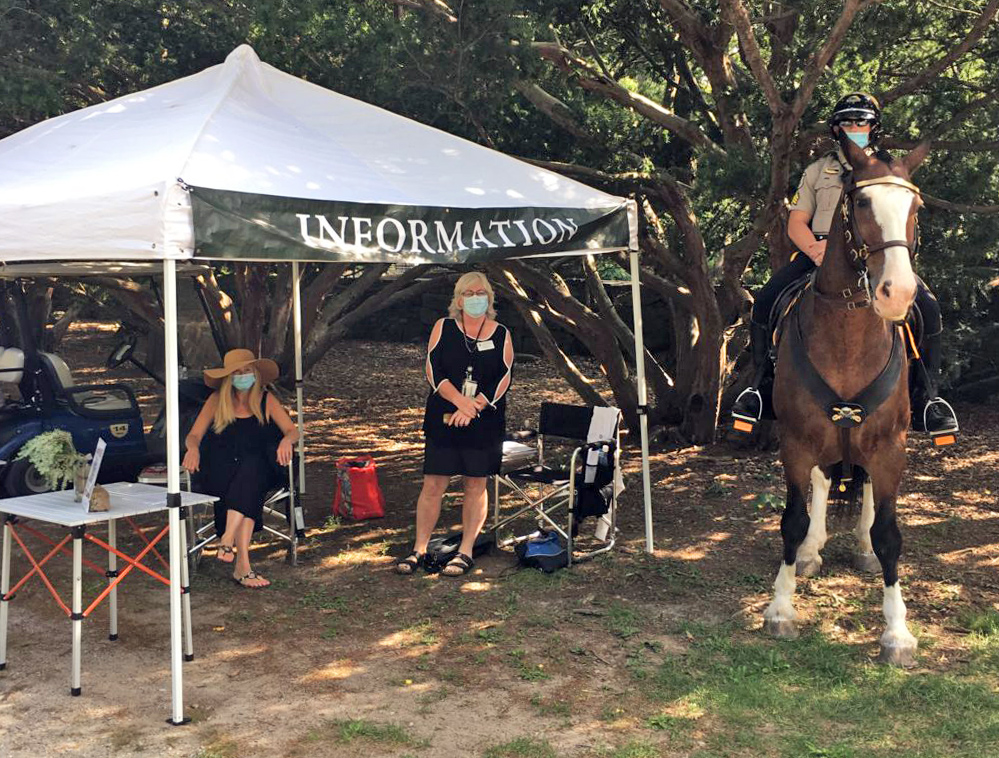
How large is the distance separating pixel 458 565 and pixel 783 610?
208 cm

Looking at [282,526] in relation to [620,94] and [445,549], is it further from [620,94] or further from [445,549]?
[620,94]

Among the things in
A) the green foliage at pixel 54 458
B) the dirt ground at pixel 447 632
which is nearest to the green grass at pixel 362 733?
the dirt ground at pixel 447 632

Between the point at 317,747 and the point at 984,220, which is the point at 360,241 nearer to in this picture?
the point at 317,747

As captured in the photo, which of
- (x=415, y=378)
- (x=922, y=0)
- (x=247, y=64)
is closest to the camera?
(x=247, y=64)

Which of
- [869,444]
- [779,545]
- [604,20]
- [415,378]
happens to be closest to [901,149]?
[604,20]

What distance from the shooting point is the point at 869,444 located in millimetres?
5738

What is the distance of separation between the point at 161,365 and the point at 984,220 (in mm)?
11596

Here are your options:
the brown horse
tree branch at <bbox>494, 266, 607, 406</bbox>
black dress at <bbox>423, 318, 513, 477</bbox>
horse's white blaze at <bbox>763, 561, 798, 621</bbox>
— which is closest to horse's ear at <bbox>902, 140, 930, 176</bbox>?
the brown horse

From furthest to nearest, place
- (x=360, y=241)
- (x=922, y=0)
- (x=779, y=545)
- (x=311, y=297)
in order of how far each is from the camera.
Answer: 1. (x=311, y=297)
2. (x=922, y=0)
3. (x=779, y=545)
4. (x=360, y=241)

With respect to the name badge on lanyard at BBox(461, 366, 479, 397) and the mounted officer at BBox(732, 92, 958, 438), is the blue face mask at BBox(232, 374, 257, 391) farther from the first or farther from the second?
the mounted officer at BBox(732, 92, 958, 438)

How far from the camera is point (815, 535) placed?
24.0ft

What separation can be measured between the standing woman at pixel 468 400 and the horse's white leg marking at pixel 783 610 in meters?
1.99

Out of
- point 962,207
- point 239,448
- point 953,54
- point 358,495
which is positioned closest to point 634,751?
point 239,448

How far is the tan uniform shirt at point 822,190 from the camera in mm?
6023
